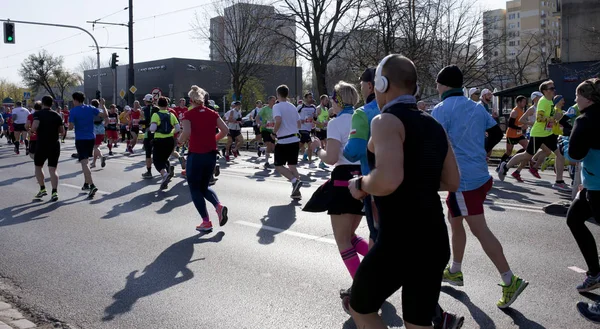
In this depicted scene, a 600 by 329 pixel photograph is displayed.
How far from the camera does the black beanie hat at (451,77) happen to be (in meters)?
4.77

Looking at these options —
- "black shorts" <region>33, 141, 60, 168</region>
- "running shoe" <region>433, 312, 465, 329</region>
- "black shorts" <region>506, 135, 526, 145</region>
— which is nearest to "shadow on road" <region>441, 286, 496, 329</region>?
"running shoe" <region>433, 312, 465, 329</region>

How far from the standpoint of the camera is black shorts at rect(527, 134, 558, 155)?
11648 millimetres

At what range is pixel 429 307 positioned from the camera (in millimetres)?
2855

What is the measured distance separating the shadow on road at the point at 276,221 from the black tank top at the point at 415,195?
14.6ft

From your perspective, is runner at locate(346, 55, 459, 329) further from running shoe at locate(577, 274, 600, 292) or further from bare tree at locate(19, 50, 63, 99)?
bare tree at locate(19, 50, 63, 99)

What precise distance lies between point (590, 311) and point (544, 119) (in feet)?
25.5

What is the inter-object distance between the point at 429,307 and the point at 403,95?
3.49 feet

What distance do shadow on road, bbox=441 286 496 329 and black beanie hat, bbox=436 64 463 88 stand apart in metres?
1.81

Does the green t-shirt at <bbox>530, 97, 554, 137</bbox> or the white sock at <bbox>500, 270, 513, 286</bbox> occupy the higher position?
the green t-shirt at <bbox>530, 97, 554, 137</bbox>

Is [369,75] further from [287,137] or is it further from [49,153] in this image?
[49,153]

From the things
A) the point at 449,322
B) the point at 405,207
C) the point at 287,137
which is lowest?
the point at 449,322

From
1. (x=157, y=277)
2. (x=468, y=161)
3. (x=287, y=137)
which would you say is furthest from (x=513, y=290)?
(x=287, y=137)

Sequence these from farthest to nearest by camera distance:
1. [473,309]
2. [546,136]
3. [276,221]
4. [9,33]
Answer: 1. [9,33]
2. [546,136]
3. [276,221]
4. [473,309]

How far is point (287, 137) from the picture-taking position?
10312 millimetres
